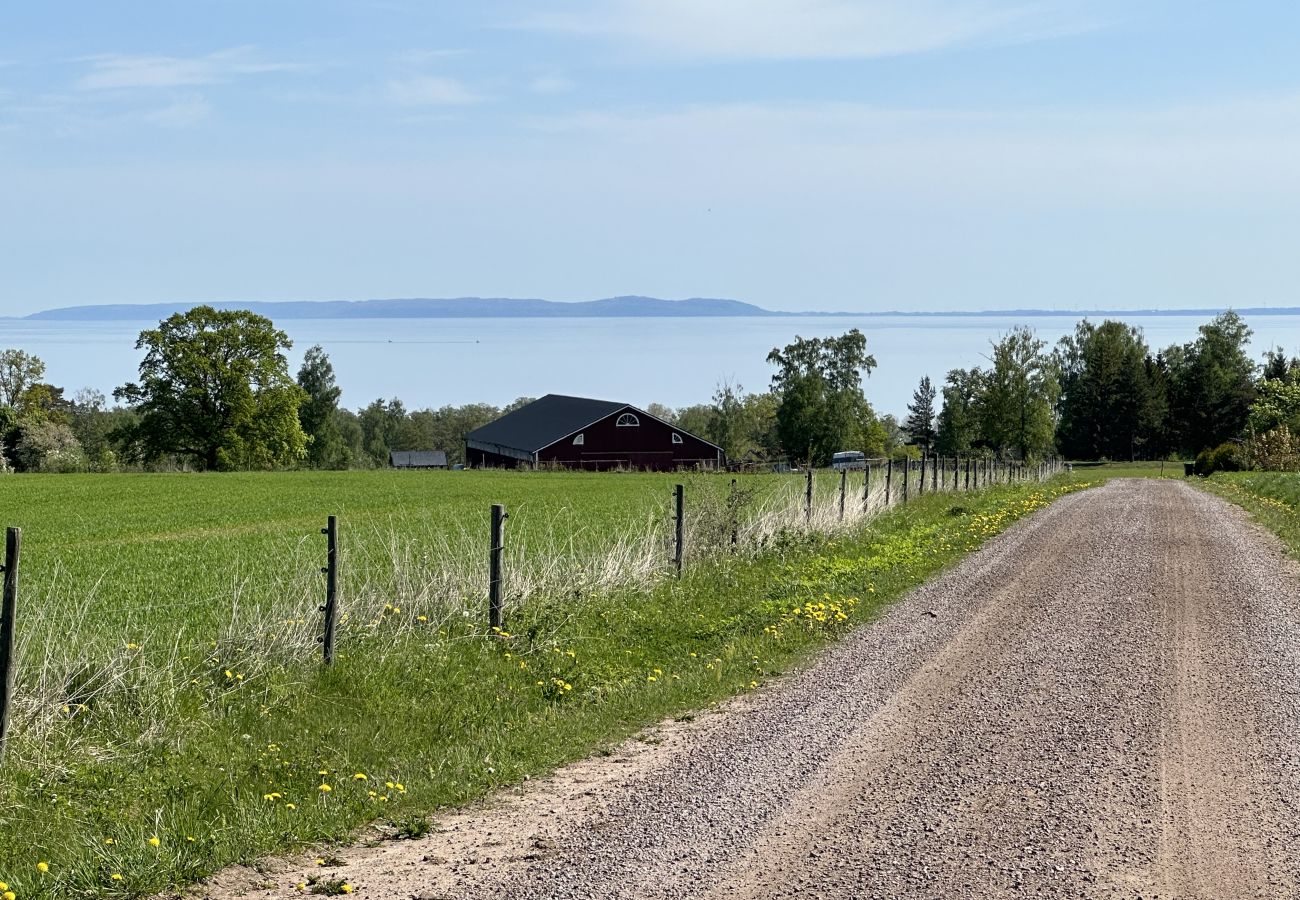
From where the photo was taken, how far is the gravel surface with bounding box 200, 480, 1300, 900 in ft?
19.6

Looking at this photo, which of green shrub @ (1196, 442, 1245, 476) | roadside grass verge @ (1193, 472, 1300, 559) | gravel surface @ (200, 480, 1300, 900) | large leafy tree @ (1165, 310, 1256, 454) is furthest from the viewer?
large leafy tree @ (1165, 310, 1256, 454)

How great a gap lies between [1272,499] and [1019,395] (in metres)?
31.7

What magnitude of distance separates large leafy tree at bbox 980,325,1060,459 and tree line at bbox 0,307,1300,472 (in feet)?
0.29

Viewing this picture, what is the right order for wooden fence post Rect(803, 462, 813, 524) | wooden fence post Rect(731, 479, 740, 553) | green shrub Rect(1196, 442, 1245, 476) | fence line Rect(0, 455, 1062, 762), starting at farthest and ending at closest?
green shrub Rect(1196, 442, 1245, 476) → wooden fence post Rect(803, 462, 813, 524) → wooden fence post Rect(731, 479, 740, 553) → fence line Rect(0, 455, 1062, 762)

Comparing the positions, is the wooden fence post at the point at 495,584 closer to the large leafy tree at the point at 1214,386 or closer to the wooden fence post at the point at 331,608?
the wooden fence post at the point at 331,608

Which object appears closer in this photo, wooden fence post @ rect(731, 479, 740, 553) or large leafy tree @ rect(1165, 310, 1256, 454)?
wooden fence post @ rect(731, 479, 740, 553)

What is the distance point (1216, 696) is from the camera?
9.70m

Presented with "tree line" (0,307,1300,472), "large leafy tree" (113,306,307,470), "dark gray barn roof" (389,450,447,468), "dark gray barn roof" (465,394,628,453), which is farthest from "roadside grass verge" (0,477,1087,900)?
"dark gray barn roof" (389,450,447,468)

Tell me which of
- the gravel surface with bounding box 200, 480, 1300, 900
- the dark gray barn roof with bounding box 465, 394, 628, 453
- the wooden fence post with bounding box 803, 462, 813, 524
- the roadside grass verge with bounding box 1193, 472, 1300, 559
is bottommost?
the gravel surface with bounding box 200, 480, 1300, 900

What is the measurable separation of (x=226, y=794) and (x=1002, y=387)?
6185 centimetres

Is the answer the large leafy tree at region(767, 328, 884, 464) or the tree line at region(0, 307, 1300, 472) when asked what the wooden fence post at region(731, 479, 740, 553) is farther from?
the large leafy tree at region(767, 328, 884, 464)

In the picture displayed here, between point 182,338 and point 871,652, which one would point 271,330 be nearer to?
point 182,338

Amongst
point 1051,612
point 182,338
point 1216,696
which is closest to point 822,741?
point 1216,696

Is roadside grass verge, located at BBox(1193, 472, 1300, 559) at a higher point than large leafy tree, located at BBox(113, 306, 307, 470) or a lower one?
lower
